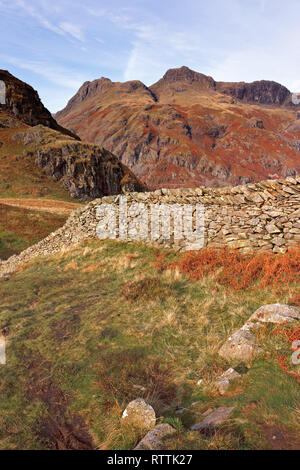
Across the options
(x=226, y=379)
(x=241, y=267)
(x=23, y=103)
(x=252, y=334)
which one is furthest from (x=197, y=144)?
(x=226, y=379)

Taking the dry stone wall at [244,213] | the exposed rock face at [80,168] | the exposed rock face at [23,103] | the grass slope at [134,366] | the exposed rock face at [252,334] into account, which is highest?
the exposed rock face at [23,103]

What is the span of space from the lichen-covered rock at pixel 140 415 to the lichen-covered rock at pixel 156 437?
25cm

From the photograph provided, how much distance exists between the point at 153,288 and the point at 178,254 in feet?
11.1

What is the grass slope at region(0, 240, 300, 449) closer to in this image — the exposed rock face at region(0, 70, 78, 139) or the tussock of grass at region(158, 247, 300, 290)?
the tussock of grass at region(158, 247, 300, 290)

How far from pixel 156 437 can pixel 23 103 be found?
97.4 m

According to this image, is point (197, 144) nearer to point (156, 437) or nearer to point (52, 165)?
point (52, 165)

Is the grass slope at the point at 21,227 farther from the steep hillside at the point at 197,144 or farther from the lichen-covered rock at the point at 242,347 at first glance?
the steep hillside at the point at 197,144

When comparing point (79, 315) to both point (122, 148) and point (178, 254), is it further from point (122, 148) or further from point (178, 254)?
point (122, 148)

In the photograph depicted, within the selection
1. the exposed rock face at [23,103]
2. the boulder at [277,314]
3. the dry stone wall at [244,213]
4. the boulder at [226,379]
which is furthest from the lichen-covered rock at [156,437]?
the exposed rock face at [23,103]

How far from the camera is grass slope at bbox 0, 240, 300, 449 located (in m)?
3.38

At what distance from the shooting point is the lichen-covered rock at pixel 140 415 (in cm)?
346

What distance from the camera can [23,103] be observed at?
80.4 meters

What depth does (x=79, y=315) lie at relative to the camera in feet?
25.3

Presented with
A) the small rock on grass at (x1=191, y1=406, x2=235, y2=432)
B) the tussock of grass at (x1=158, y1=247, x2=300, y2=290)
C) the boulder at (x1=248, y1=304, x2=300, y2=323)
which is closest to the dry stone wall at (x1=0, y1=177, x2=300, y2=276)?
the tussock of grass at (x1=158, y1=247, x2=300, y2=290)
